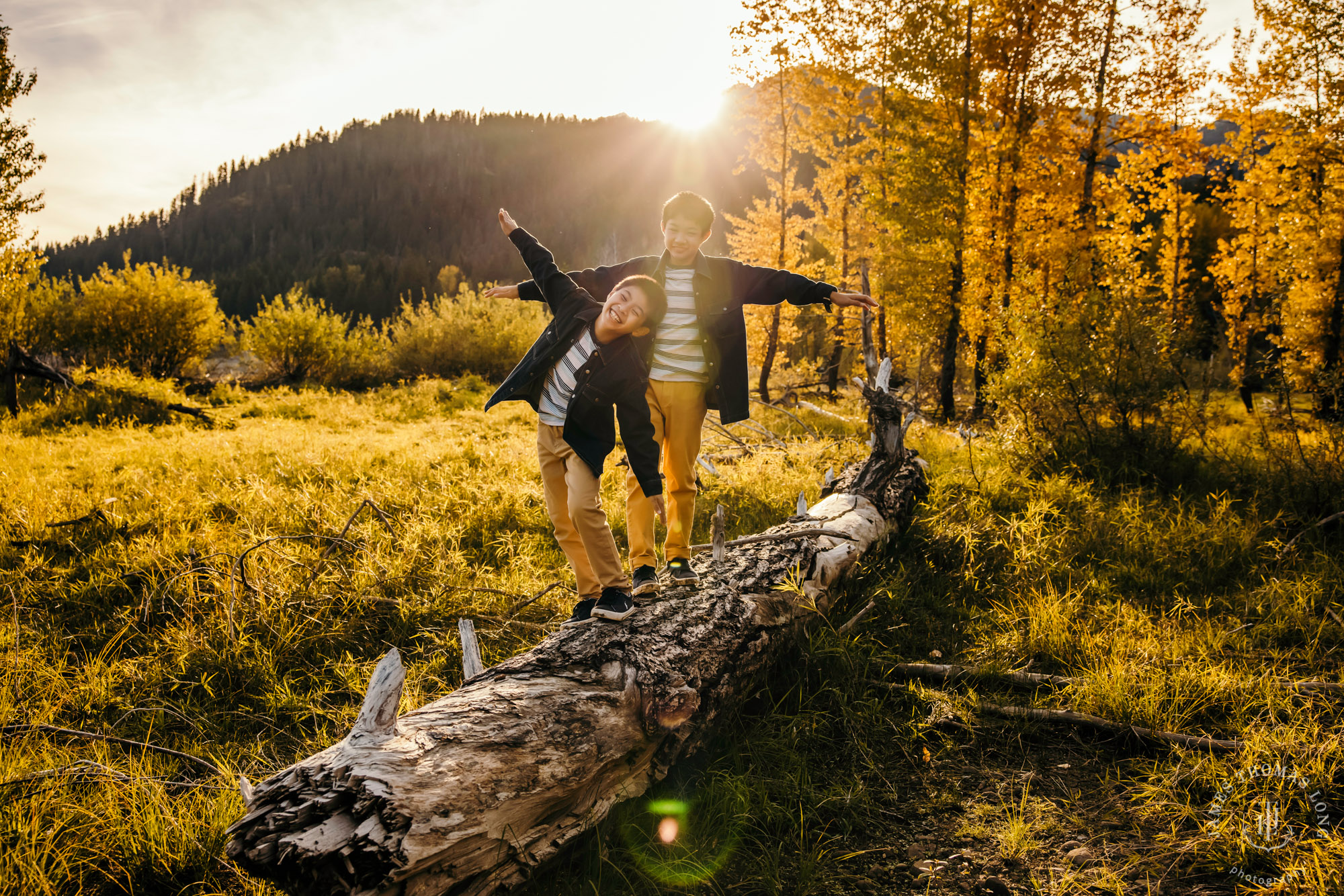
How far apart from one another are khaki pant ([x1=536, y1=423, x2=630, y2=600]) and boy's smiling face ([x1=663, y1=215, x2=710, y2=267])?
124 centimetres

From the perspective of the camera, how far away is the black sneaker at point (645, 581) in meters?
3.26

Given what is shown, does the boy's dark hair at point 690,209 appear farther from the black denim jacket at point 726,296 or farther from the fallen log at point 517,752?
the fallen log at point 517,752

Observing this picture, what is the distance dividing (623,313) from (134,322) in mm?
19738

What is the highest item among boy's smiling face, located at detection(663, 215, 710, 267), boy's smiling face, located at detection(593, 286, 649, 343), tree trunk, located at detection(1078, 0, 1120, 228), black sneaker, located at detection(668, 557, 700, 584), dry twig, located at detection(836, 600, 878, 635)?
tree trunk, located at detection(1078, 0, 1120, 228)

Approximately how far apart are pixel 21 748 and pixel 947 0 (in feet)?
48.3

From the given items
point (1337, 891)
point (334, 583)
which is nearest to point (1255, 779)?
point (1337, 891)

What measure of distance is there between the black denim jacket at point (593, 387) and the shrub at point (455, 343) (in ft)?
64.0

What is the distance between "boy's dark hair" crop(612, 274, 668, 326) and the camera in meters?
2.91

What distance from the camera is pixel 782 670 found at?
3.21 m

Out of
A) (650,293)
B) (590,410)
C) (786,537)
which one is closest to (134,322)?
(590,410)

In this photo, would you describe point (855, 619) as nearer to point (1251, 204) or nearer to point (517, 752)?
point (517, 752)

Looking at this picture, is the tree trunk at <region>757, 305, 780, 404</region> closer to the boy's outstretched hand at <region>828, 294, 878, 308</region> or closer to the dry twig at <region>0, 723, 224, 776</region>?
the boy's outstretched hand at <region>828, 294, 878, 308</region>

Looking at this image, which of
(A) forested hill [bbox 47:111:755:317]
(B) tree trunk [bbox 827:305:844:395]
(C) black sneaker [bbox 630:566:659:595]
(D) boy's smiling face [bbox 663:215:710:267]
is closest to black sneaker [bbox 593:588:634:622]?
(C) black sneaker [bbox 630:566:659:595]

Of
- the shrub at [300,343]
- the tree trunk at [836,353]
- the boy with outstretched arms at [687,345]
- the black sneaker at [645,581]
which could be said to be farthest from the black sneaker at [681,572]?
the shrub at [300,343]
